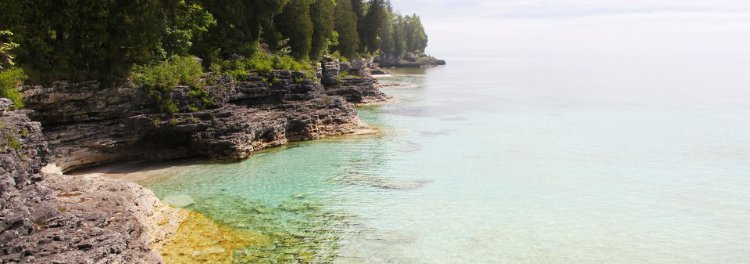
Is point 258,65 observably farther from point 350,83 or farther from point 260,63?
point 350,83

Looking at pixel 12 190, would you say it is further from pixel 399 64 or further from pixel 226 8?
pixel 399 64

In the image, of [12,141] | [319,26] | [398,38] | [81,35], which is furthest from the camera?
[398,38]

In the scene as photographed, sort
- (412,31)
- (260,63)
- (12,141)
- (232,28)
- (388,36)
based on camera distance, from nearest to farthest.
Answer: (12,141) < (232,28) < (260,63) < (388,36) < (412,31)

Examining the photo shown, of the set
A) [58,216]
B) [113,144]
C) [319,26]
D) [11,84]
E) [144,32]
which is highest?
[319,26]

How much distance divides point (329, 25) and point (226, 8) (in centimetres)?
1920

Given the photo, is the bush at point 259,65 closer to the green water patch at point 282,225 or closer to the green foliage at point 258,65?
the green foliage at point 258,65

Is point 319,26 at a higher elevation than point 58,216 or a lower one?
higher

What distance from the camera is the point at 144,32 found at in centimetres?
2922

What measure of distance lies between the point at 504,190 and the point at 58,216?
21.3m

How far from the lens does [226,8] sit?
38969 millimetres

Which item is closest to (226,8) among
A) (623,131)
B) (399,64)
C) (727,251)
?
(727,251)

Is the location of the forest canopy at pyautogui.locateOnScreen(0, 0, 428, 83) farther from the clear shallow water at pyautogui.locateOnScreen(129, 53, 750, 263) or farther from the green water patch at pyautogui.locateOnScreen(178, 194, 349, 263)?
the green water patch at pyautogui.locateOnScreen(178, 194, 349, 263)

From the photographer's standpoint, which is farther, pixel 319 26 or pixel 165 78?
pixel 319 26

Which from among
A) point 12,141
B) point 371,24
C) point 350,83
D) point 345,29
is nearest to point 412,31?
point 371,24
